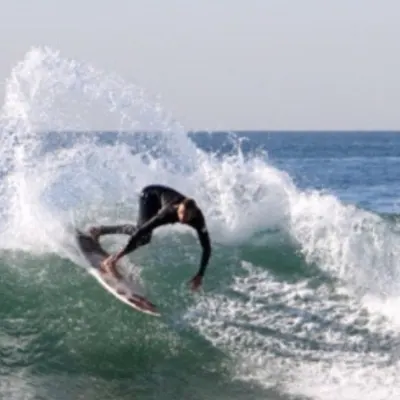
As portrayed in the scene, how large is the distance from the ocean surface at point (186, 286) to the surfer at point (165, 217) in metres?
0.90

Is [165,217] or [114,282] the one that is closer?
[165,217]

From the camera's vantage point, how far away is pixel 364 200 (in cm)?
3036

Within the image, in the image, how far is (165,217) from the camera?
11109 millimetres

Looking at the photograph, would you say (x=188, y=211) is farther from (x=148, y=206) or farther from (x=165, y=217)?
(x=148, y=206)

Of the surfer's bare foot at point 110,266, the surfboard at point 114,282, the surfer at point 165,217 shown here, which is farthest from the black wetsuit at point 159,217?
the surfboard at point 114,282

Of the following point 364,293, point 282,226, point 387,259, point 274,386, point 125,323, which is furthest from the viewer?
point 282,226

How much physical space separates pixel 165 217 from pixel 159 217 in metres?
0.08

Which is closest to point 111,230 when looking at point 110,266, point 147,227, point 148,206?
point 110,266

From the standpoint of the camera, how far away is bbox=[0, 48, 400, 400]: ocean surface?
34.1 ft

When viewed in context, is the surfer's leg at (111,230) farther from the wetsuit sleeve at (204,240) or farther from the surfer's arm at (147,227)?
the wetsuit sleeve at (204,240)

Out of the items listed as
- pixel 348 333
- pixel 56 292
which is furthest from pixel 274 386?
pixel 56 292

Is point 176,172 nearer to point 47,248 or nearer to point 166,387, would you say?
point 47,248

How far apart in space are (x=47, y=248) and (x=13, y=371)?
3.40 m

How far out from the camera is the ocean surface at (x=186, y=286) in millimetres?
10391
